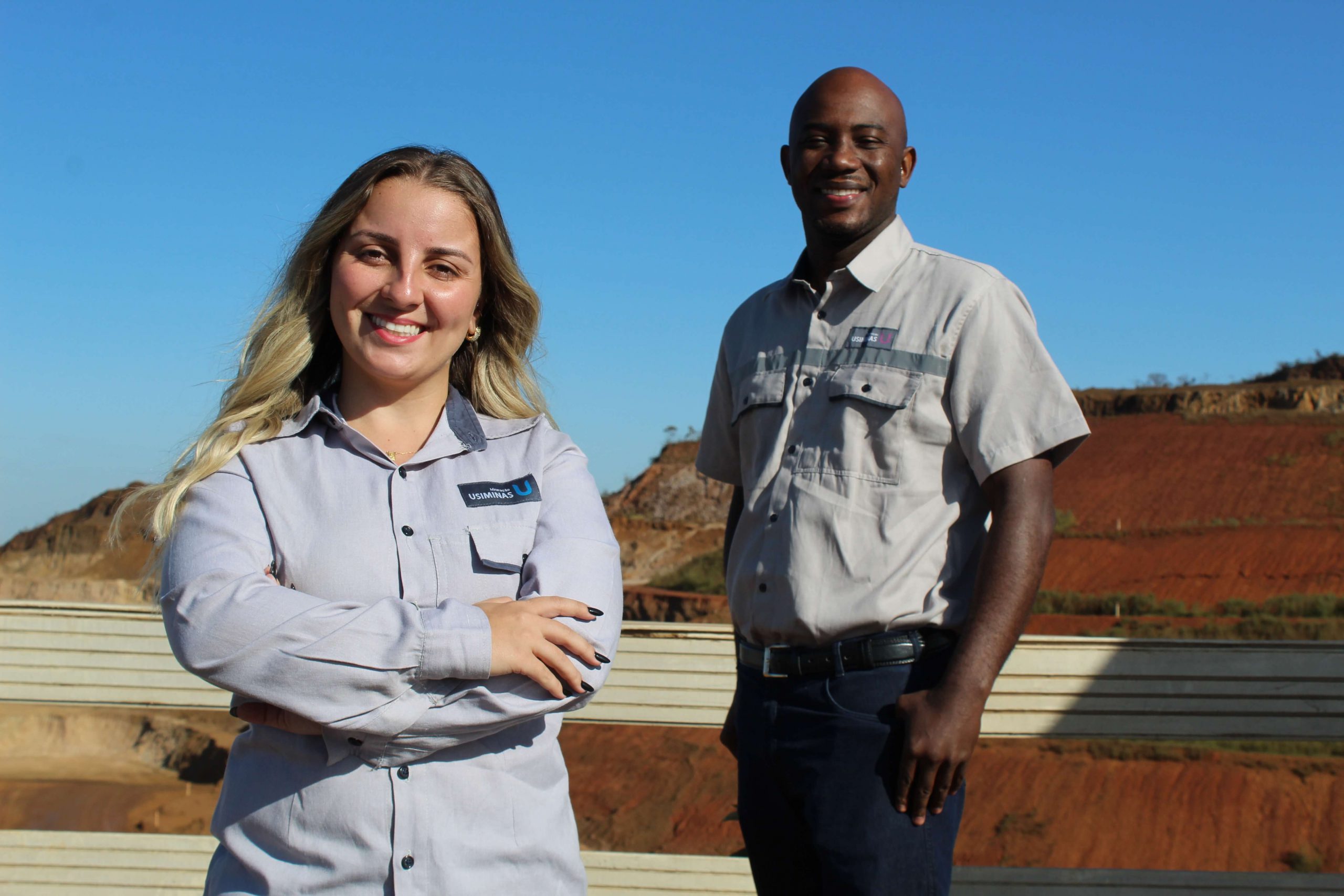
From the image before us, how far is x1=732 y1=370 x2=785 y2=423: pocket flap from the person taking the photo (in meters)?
2.39

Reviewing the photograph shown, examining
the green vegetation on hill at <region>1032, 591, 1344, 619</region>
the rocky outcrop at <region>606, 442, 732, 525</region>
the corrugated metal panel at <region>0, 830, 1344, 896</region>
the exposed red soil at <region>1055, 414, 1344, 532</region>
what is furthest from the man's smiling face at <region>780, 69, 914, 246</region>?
the exposed red soil at <region>1055, 414, 1344, 532</region>

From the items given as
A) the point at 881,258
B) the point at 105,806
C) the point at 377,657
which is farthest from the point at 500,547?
the point at 105,806

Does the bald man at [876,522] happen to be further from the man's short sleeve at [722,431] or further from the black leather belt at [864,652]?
the man's short sleeve at [722,431]

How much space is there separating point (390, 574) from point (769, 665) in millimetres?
891

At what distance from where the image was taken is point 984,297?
2.16m

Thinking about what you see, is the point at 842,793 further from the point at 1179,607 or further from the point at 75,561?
the point at 75,561

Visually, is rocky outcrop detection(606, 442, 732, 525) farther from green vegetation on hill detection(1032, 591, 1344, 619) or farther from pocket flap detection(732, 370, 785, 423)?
pocket flap detection(732, 370, 785, 423)

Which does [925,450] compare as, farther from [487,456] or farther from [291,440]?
[291,440]

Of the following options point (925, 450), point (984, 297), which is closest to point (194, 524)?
point (925, 450)

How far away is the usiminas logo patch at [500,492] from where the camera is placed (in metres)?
1.81

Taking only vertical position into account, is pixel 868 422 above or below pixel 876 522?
above

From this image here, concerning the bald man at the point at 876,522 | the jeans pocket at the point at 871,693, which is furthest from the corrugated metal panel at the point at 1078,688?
the jeans pocket at the point at 871,693

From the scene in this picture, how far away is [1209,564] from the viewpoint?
2284 cm

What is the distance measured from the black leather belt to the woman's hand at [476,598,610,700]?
596 mm
